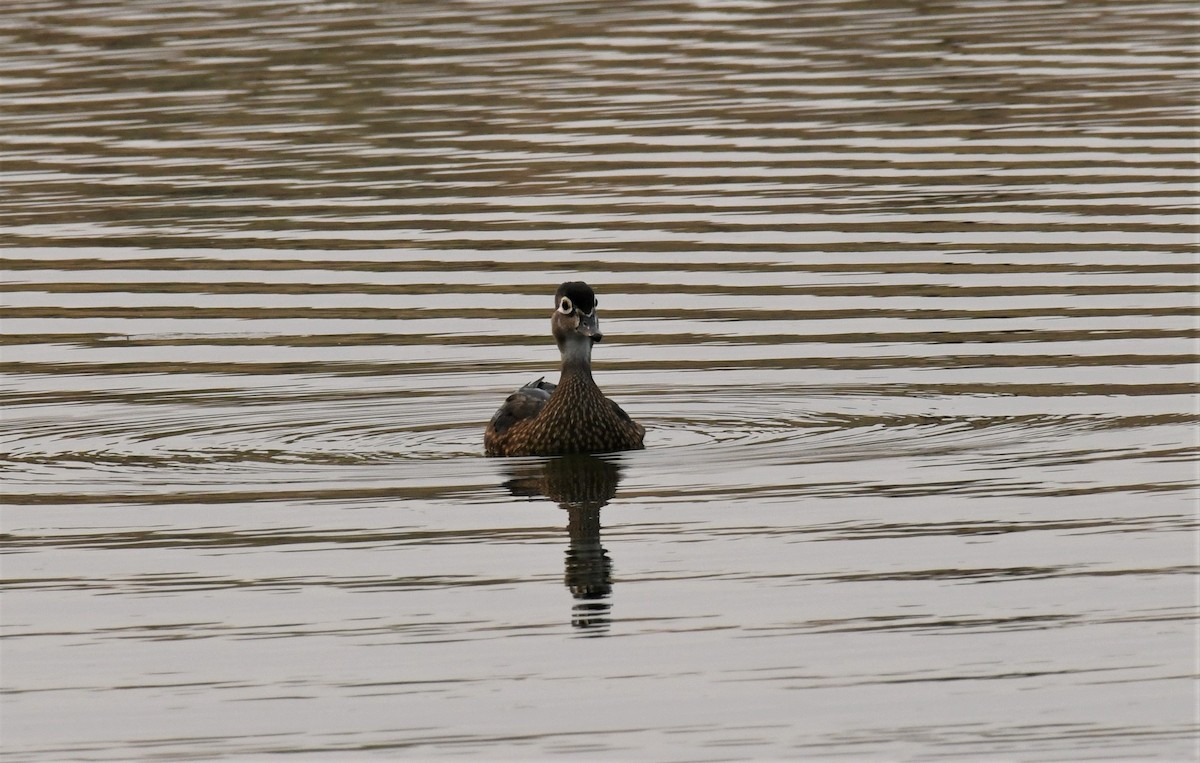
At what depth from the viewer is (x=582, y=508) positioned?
13227mm

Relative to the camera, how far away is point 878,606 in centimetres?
1073

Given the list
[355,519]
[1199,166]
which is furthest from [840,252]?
[355,519]

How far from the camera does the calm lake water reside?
9.68 meters

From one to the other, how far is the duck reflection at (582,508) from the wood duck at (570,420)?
0.11 metres

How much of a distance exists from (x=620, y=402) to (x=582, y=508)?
3336 mm

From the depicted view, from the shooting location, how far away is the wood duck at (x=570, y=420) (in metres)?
14.6

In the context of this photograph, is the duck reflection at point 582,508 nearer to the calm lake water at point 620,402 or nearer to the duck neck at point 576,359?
the calm lake water at point 620,402

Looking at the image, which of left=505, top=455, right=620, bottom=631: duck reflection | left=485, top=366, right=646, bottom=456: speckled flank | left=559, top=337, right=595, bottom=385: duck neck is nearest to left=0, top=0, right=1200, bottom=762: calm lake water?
left=505, top=455, right=620, bottom=631: duck reflection

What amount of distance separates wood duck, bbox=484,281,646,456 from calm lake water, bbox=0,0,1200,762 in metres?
0.15

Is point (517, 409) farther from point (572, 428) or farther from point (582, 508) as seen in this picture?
point (582, 508)

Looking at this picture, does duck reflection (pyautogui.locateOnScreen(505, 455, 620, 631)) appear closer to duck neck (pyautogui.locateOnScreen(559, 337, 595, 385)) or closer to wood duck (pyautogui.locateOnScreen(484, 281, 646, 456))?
wood duck (pyautogui.locateOnScreen(484, 281, 646, 456))

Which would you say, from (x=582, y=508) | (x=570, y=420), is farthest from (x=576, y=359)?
(x=582, y=508)

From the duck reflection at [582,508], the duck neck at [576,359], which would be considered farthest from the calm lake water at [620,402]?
the duck neck at [576,359]

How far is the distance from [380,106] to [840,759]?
908 inches
